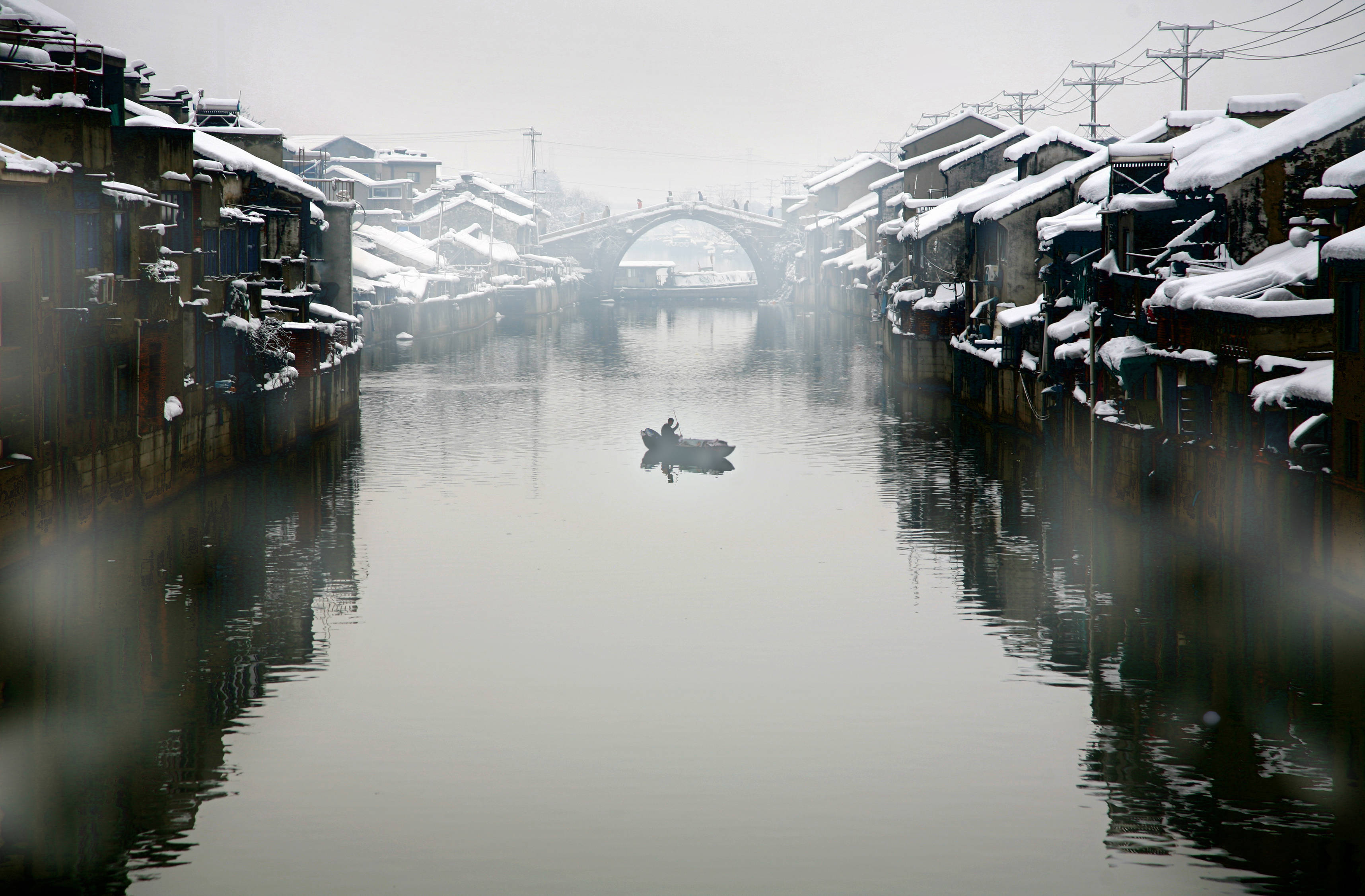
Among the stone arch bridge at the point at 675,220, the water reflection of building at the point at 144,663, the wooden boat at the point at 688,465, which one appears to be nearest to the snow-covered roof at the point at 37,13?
the water reflection of building at the point at 144,663

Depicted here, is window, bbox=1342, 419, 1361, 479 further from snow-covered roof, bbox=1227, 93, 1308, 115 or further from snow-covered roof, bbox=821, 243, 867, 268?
snow-covered roof, bbox=821, 243, 867, 268

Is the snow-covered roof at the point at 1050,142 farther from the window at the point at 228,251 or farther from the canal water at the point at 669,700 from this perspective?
the window at the point at 228,251

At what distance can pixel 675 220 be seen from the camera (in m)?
136

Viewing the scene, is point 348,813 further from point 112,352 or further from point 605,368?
point 605,368

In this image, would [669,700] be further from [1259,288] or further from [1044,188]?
[1044,188]

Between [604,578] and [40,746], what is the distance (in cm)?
1082

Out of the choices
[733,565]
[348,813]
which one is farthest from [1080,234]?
[348,813]

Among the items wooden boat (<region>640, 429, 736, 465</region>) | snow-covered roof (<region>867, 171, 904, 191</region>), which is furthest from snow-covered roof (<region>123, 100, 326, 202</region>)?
snow-covered roof (<region>867, 171, 904, 191</region>)

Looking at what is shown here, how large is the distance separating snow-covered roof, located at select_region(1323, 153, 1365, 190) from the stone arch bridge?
109 metres

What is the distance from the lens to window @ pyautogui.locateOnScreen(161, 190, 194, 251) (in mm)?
30625

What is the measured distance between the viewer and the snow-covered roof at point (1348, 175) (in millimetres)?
21344

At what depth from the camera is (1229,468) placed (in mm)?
24312

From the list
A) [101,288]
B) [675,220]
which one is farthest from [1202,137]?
[675,220]

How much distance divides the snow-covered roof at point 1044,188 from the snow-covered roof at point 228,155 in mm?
21771
